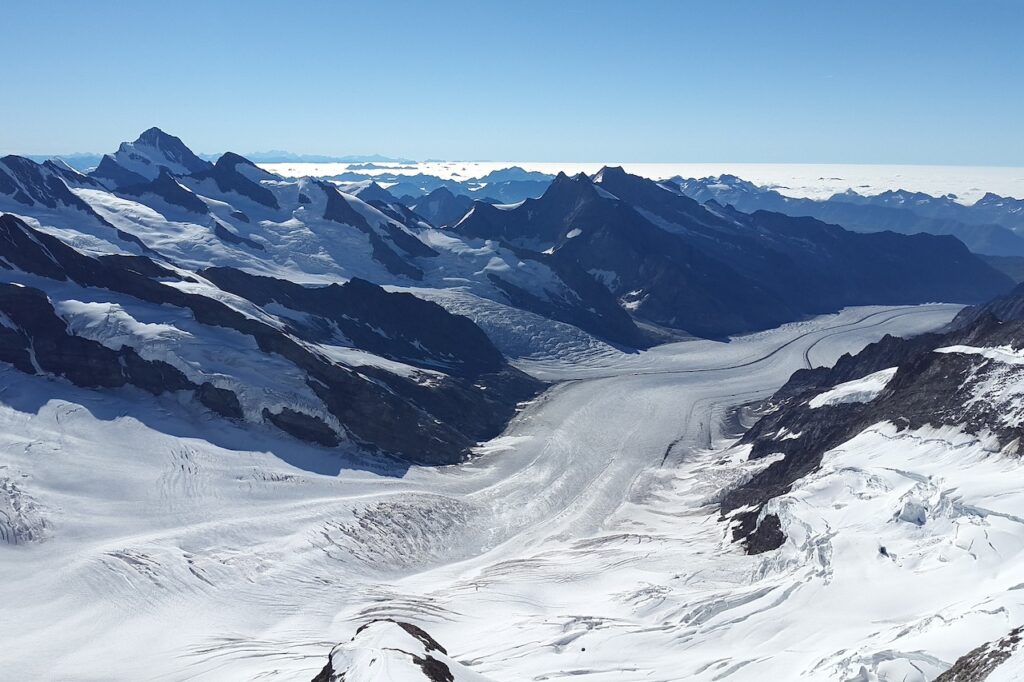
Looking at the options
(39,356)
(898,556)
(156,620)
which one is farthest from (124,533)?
(898,556)

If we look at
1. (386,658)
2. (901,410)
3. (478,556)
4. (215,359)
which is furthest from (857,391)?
(215,359)

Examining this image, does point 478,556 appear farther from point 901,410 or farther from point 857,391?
point 857,391

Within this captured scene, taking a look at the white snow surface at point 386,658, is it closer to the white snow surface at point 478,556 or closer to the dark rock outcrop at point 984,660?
the white snow surface at point 478,556

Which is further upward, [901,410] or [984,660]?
[901,410]

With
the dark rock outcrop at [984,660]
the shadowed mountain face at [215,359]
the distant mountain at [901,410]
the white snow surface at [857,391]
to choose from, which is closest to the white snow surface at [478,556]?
the distant mountain at [901,410]

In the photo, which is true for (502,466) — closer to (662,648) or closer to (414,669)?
(662,648)
